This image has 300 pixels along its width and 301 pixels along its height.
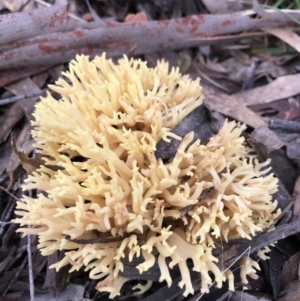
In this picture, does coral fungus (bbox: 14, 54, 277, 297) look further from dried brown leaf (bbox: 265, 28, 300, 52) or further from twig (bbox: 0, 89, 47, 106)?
dried brown leaf (bbox: 265, 28, 300, 52)

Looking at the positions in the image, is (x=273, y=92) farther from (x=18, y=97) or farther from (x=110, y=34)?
(x=18, y=97)

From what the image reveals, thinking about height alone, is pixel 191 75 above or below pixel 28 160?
above

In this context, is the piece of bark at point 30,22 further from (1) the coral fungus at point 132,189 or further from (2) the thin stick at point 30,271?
(2) the thin stick at point 30,271

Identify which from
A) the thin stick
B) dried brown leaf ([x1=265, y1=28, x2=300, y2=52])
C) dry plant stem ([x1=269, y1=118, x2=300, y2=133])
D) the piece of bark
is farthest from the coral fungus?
dried brown leaf ([x1=265, y1=28, x2=300, y2=52])

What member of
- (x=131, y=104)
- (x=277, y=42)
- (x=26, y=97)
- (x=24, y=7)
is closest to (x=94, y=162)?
(x=131, y=104)

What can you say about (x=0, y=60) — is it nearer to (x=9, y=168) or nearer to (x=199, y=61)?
(x=9, y=168)

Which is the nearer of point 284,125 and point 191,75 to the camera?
point 284,125

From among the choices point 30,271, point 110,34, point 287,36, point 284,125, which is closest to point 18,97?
point 110,34

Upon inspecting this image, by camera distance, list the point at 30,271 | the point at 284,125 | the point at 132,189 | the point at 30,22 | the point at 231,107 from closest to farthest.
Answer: the point at 132,189
the point at 30,271
the point at 284,125
the point at 30,22
the point at 231,107
